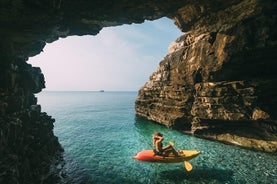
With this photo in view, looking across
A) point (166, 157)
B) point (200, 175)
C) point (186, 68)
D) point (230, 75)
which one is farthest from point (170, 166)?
point (186, 68)

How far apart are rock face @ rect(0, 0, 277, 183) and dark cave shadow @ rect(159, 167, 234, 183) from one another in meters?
8.08

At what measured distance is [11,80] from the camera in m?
16.5

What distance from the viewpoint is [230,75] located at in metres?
24.6

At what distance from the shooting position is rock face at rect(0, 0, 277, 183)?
15.1 meters

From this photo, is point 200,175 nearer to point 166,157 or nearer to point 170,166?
point 170,166

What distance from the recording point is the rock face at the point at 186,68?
15.1 metres

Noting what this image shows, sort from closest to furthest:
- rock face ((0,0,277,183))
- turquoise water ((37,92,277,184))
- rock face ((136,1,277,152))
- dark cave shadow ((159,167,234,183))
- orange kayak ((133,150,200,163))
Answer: rock face ((0,0,277,183)), dark cave shadow ((159,167,234,183)), turquoise water ((37,92,277,184)), orange kayak ((133,150,200,163)), rock face ((136,1,277,152))

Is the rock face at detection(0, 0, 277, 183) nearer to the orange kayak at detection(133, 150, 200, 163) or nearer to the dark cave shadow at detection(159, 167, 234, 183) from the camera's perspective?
the orange kayak at detection(133, 150, 200, 163)

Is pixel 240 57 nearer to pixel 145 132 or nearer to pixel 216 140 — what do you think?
pixel 216 140

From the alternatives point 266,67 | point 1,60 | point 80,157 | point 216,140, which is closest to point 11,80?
point 1,60

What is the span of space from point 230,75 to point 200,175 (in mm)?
13531

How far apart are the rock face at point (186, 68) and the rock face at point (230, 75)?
91 millimetres

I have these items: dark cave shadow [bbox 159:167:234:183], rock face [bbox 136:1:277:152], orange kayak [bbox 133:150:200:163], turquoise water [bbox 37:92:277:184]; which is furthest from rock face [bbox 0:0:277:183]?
dark cave shadow [bbox 159:167:234:183]

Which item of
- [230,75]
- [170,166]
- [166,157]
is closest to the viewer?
[166,157]
